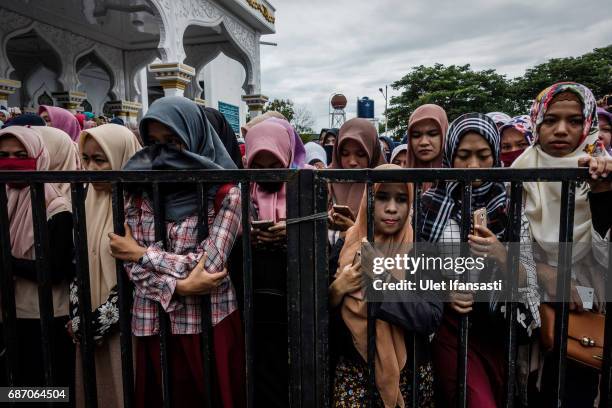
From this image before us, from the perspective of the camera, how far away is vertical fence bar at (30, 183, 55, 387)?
1392mm

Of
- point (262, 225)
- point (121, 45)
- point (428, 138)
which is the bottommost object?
point (262, 225)

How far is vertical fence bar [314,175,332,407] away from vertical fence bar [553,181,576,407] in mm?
732

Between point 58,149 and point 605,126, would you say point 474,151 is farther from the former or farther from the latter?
point 58,149

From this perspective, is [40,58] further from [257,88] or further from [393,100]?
[393,100]

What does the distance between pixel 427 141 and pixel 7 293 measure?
2.25 meters

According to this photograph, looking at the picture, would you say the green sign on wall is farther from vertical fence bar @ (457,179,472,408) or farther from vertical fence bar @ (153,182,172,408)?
vertical fence bar @ (457,179,472,408)

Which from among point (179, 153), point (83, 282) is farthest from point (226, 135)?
point (83, 282)

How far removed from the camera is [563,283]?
123cm

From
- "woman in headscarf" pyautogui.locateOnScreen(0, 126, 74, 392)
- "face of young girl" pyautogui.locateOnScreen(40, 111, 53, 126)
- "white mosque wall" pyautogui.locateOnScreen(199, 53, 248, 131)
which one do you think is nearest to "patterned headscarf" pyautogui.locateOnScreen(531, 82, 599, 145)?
"woman in headscarf" pyautogui.locateOnScreen(0, 126, 74, 392)

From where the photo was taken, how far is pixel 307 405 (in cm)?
132

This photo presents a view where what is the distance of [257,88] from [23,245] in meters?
10.6

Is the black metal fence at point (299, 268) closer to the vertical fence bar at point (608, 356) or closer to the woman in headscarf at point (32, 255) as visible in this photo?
→ the vertical fence bar at point (608, 356)

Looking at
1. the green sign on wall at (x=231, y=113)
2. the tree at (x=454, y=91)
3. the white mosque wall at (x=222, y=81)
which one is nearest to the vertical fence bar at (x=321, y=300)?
the green sign on wall at (x=231, y=113)

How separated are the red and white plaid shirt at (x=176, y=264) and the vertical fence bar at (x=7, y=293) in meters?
0.42
